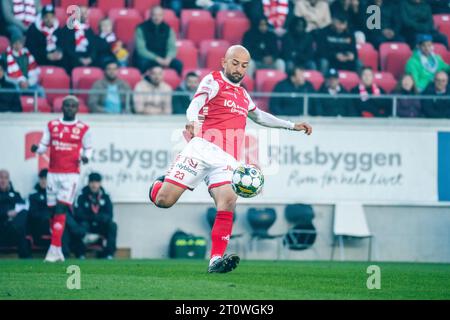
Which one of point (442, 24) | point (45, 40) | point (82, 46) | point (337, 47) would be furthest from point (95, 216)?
point (442, 24)

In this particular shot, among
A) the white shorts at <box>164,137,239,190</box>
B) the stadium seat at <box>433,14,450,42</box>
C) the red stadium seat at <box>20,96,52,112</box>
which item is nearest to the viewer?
the white shorts at <box>164,137,239,190</box>

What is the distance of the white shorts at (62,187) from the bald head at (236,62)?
546 cm

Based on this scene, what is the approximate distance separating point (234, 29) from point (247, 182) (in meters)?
10.4

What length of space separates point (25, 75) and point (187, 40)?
3609 mm

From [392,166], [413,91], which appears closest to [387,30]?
[413,91]

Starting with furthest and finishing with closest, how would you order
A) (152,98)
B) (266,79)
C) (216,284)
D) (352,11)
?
(352,11), (266,79), (152,98), (216,284)

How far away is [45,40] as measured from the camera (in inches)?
817

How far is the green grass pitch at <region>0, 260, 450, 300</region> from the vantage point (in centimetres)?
1048

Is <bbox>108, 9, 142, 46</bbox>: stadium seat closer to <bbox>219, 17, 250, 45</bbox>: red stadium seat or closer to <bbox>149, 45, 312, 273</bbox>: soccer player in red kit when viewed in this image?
<bbox>219, 17, 250, 45</bbox>: red stadium seat

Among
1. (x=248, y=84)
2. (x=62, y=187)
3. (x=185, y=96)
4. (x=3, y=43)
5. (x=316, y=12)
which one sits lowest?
(x=62, y=187)

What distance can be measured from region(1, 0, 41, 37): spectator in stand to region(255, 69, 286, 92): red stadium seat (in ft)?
14.4

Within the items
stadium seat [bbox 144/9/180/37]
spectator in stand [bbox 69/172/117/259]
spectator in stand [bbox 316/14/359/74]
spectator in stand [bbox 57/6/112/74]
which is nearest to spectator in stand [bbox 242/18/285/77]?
spectator in stand [bbox 316/14/359/74]

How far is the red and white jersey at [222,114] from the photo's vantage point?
12.8 m

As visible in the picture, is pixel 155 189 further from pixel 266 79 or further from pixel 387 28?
pixel 387 28
